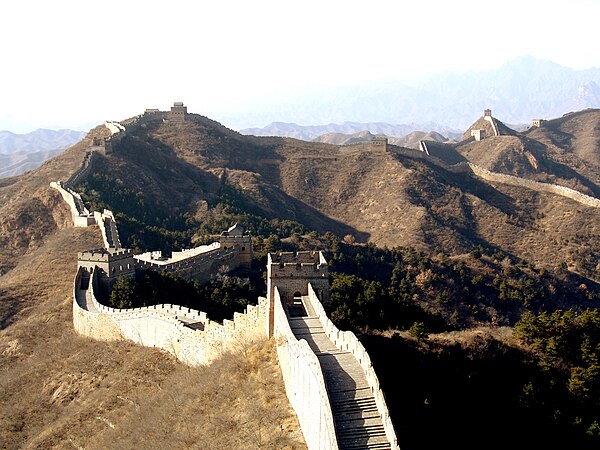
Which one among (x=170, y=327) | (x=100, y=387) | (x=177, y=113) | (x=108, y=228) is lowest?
(x=100, y=387)

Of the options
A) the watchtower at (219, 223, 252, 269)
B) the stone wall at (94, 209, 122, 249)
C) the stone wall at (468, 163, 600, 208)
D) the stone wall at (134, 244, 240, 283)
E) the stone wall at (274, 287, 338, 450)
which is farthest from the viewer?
the stone wall at (468, 163, 600, 208)

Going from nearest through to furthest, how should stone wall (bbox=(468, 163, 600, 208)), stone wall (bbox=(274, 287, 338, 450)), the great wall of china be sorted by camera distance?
stone wall (bbox=(274, 287, 338, 450)) → the great wall of china → stone wall (bbox=(468, 163, 600, 208))

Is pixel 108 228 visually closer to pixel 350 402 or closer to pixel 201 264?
pixel 201 264

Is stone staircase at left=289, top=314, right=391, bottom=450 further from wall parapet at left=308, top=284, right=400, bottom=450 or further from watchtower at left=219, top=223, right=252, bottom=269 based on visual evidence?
watchtower at left=219, top=223, right=252, bottom=269

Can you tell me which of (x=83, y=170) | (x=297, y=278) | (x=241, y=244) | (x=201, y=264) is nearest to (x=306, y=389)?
(x=297, y=278)

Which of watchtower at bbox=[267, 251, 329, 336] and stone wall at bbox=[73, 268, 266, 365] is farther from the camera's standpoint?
stone wall at bbox=[73, 268, 266, 365]

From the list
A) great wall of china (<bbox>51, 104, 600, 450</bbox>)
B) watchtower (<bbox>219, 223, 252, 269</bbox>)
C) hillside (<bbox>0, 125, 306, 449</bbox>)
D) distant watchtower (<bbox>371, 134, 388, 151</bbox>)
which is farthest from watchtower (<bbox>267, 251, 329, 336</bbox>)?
distant watchtower (<bbox>371, 134, 388, 151</bbox>)

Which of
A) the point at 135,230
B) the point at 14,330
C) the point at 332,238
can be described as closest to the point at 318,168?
the point at 332,238
